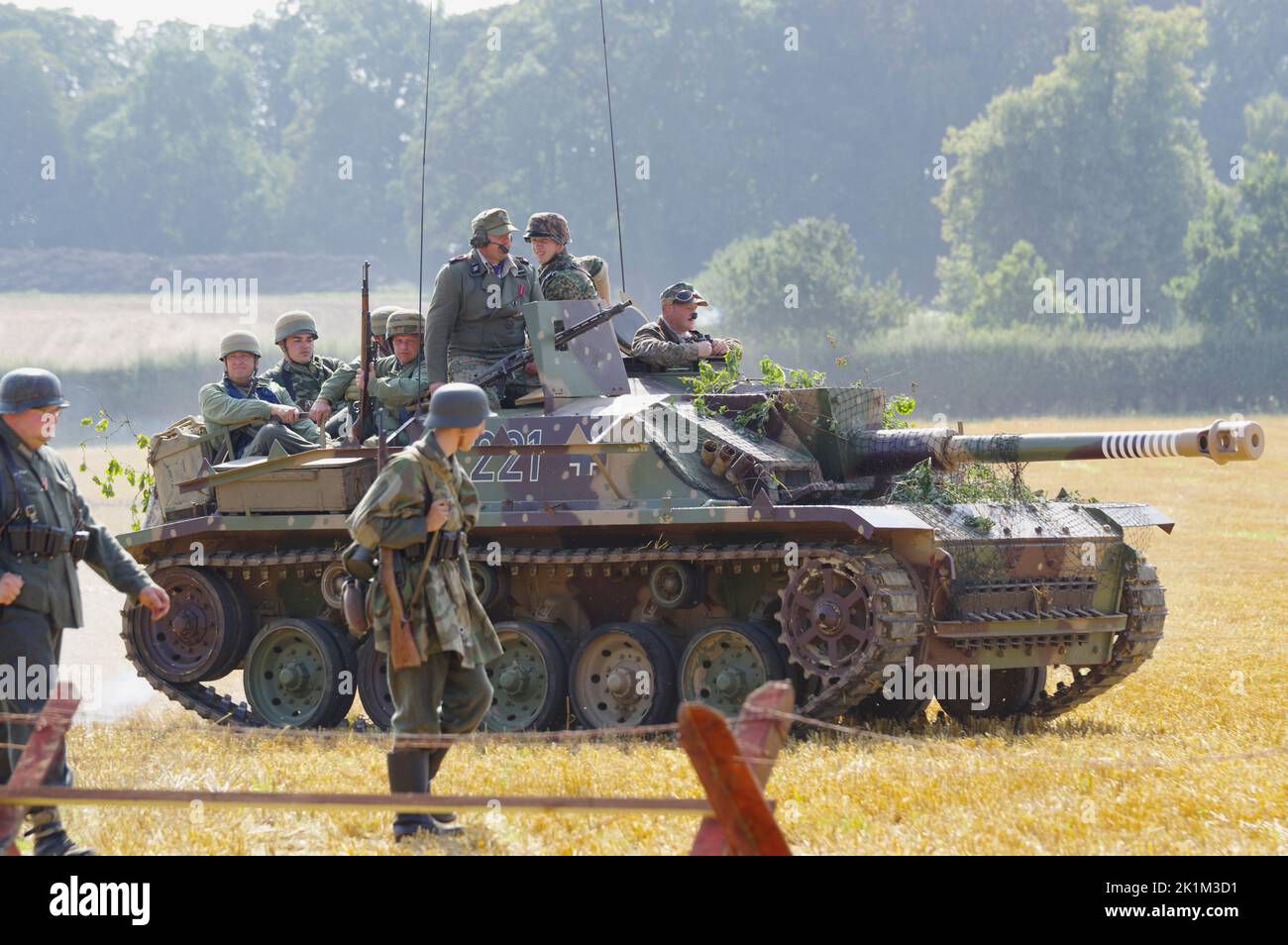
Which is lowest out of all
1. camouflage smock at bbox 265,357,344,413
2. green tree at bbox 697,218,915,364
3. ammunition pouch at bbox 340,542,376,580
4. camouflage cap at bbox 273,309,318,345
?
ammunition pouch at bbox 340,542,376,580

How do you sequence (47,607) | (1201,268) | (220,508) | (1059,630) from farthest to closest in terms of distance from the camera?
(1201,268) → (220,508) → (1059,630) → (47,607)

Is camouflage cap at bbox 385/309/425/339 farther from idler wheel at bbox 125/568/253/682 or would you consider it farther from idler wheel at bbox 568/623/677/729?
idler wheel at bbox 568/623/677/729

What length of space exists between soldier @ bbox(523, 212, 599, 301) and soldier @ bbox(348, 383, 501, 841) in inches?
232

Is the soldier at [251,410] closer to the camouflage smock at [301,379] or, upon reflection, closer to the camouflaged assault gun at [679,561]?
the camouflaged assault gun at [679,561]

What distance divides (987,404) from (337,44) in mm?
43863

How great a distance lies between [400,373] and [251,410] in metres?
1.16

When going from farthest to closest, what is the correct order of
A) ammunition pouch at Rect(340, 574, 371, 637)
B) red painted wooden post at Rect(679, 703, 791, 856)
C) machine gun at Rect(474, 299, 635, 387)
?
machine gun at Rect(474, 299, 635, 387), ammunition pouch at Rect(340, 574, 371, 637), red painted wooden post at Rect(679, 703, 791, 856)

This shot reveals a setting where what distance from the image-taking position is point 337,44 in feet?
291

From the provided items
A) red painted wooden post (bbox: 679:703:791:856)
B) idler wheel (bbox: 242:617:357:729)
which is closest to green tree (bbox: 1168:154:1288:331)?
idler wheel (bbox: 242:617:357:729)

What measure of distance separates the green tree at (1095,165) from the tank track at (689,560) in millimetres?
58519

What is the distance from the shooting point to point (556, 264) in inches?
617

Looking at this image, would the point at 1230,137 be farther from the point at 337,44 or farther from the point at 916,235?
the point at 337,44

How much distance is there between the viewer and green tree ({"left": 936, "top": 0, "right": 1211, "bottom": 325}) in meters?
70.9
